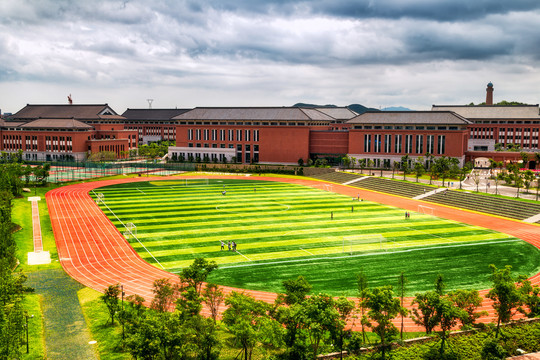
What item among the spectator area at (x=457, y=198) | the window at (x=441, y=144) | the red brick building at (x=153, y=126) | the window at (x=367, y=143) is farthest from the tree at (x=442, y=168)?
the red brick building at (x=153, y=126)

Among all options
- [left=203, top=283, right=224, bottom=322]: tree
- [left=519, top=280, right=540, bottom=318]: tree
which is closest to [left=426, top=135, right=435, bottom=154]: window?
[left=519, top=280, right=540, bottom=318]: tree

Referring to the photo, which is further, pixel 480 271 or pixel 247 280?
pixel 480 271

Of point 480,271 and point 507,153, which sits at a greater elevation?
point 507,153

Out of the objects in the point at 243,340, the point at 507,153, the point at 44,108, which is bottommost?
the point at 243,340

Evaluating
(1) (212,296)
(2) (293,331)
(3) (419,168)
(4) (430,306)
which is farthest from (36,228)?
(3) (419,168)

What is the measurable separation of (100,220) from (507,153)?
3400 inches

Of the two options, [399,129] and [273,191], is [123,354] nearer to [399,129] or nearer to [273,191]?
[273,191]

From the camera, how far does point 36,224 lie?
53094 millimetres

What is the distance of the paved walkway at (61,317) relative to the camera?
25.2m

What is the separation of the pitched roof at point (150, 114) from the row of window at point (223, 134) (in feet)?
141

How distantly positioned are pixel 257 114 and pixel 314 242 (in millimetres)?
74465

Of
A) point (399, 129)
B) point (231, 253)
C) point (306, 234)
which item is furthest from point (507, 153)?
point (231, 253)

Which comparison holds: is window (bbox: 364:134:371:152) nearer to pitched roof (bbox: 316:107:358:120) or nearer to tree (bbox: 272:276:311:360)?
pitched roof (bbox: 316:107:358:120)

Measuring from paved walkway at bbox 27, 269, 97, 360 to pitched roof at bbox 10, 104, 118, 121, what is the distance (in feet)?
366
